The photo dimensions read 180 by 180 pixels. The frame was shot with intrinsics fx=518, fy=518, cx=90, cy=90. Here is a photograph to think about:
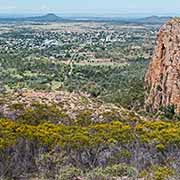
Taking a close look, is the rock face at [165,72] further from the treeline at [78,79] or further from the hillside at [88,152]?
the hillside at [88,152]

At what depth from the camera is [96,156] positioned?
23.5 meters

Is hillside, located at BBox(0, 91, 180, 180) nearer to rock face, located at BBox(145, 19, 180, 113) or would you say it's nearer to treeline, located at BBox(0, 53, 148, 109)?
rock face, located at BBox(145, 19, 180, 113)

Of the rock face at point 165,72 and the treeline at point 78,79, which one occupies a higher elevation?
the rock face at point 165,72

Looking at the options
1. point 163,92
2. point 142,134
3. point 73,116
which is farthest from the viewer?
point 163,92

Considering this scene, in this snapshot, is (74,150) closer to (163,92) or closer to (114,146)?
(114,146)

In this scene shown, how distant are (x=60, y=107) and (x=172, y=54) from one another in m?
25.4

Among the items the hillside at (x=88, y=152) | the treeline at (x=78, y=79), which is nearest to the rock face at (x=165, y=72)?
the treeline at (x=78, y=79)

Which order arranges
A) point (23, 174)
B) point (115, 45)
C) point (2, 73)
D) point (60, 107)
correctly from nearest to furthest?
point (23, 174)
point (60, 107)
point (2, 73)
point (115, 45)

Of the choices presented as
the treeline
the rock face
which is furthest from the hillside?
the treeline

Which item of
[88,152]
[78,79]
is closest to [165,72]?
[78,79]

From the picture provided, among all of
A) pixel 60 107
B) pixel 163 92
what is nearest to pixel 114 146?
pixel 60 107

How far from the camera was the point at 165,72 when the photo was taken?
55.0m

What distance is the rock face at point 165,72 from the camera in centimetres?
5244

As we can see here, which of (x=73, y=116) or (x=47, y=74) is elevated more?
(x=73, y=116)
